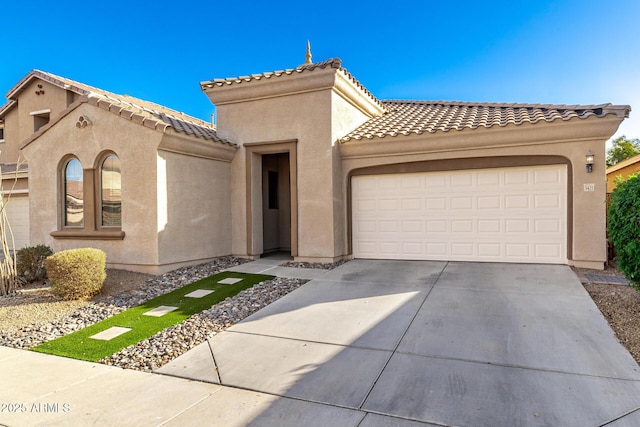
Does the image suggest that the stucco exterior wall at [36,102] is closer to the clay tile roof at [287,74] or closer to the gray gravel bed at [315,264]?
the clay tile roof at [287,74]

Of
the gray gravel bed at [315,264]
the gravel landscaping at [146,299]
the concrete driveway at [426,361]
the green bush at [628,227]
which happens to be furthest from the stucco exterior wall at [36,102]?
the green bush at [628,227]

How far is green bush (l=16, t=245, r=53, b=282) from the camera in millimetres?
8852

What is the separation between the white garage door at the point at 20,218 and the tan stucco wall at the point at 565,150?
1551cm

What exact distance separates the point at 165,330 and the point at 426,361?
3.79 metres

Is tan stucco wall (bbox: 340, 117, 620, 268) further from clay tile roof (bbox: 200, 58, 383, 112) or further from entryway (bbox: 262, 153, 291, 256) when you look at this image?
Result: entryway (bbox: 262, 153, 291, 256)

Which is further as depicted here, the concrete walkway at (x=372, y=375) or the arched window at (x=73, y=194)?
the arched window at (x=73, y=194)

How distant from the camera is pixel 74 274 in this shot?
728cm

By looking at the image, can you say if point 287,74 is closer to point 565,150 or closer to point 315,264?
point 315,264

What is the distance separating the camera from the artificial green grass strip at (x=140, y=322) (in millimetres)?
5125

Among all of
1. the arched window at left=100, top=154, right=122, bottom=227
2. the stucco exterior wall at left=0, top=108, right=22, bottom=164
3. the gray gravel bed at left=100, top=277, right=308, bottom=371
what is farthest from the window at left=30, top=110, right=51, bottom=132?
the gray gravel bed at left=100, top=277, right=308, bottom=371

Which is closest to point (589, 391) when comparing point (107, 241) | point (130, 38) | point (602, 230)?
point (602, 230)

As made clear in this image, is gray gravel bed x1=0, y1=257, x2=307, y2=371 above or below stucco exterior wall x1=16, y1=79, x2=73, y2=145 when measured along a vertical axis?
below

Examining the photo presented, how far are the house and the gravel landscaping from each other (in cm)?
98

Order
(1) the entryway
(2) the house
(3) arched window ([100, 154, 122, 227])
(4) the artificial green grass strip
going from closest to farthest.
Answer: (4) the artificial green grass strip, (2) the house, (3) arched window ([100, 154, 122, 227]), (1) the entryway
